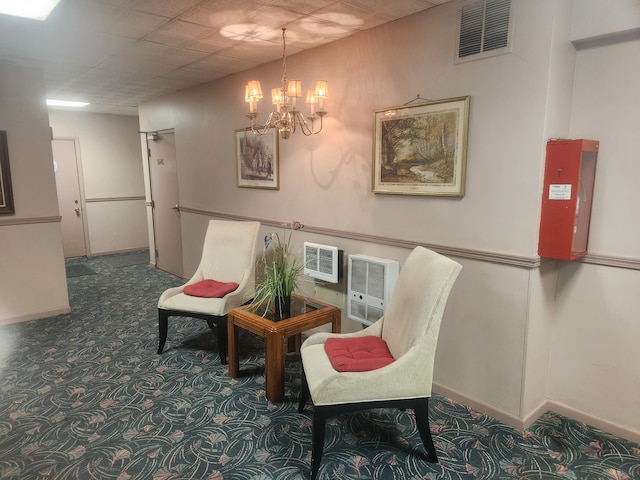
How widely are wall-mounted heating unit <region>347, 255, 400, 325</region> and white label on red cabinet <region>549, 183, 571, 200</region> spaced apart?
42.5 inches

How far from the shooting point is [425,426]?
6.89 ft

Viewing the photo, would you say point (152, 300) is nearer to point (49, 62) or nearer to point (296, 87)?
point (49, 62)

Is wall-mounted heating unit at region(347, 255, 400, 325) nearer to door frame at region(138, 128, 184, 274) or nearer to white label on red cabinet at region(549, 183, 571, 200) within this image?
white label on red cabinet at region(549, 183, 571, 200)

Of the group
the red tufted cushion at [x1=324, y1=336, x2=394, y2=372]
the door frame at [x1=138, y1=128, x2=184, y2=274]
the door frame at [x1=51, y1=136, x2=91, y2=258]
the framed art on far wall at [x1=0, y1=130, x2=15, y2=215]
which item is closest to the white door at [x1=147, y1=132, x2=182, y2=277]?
the door frame at [x1=138, y1=128, x2=184, y2=274]

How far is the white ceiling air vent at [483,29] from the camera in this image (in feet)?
7.32

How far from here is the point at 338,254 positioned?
334 cm

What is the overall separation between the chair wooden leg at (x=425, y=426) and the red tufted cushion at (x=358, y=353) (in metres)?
0.26

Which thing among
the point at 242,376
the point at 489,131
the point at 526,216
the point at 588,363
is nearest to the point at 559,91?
the point at 489,131

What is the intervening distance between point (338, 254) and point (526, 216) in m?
1.48

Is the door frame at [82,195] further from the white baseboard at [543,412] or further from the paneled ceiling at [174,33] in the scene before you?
the white baseboard at [543,412]

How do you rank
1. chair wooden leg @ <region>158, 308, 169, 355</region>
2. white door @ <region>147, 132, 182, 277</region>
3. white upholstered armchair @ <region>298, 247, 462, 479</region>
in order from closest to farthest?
white upholstered armchair @ <region>298, 247, 462, 479</region> < chair wooden leg @ <region>158, 308, 169, 355</region> < white door @ <region>147, 132, 182, 277</region>

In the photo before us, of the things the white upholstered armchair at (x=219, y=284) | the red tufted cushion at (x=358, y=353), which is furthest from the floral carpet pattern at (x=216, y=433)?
the red tufted cushion at (x=358, y=353)

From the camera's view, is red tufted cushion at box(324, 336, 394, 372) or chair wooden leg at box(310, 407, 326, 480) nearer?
chair wooden leg at box(310, 407, 326, 480)

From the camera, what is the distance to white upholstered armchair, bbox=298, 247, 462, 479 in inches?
78.0
